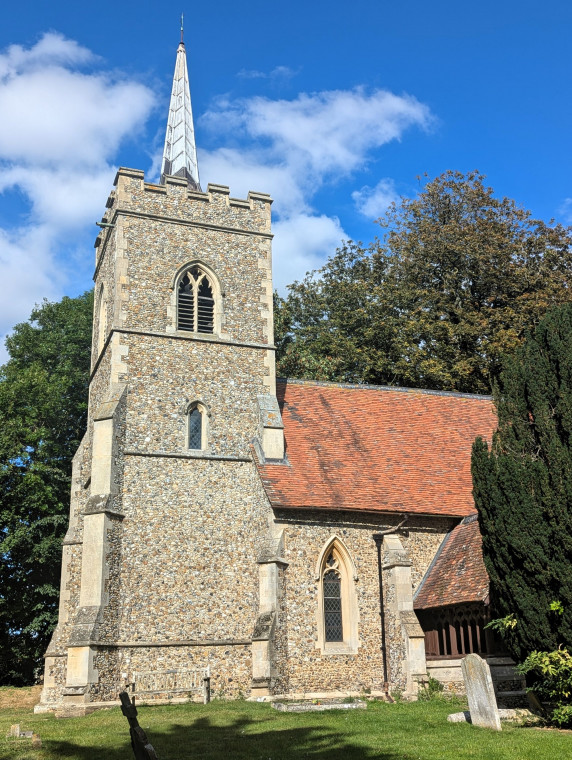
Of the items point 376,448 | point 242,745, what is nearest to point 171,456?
point 376,448

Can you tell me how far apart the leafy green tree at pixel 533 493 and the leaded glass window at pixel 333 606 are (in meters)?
5.33

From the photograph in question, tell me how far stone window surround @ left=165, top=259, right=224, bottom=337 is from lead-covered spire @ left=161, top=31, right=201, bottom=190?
416 cm

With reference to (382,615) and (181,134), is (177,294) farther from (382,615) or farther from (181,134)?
(382,615)

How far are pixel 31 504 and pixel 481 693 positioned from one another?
18.8 metres

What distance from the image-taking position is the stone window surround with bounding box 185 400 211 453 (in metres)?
19.2

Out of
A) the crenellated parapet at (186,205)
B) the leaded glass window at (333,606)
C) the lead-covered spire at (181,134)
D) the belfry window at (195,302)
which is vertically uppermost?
the lead-covered spire at (181,134)

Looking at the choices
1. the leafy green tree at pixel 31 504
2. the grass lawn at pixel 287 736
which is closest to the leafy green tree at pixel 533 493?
the grass lawn at pixel 287 736

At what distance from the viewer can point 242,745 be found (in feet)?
35.7

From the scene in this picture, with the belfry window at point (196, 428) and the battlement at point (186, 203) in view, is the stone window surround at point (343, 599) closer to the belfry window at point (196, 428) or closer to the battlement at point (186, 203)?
the belfry window at point (196, 428)

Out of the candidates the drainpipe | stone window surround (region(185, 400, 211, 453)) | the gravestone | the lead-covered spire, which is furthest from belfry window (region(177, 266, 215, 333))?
the gravestone

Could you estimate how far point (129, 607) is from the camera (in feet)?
A: 56.5

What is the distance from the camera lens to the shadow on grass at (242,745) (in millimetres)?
9922

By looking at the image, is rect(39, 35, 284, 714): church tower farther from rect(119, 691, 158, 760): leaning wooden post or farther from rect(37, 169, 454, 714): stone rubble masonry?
rect(119, 691, 158, 760): leaning wooden post

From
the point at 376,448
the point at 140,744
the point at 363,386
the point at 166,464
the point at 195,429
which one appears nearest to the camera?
the point at 140,744
